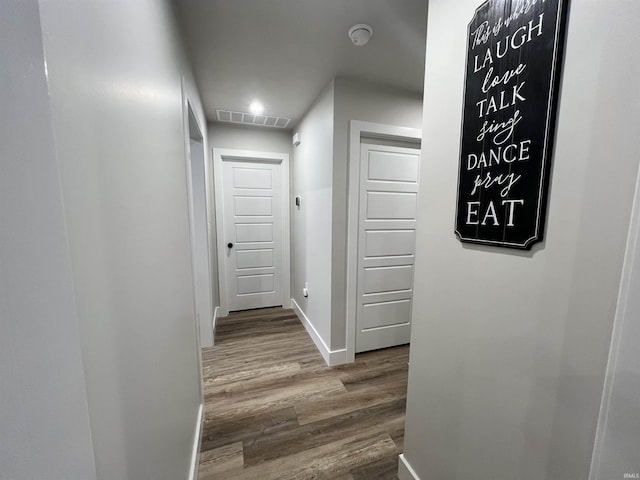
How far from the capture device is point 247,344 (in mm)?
2611

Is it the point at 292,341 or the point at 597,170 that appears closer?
the point at 597,170

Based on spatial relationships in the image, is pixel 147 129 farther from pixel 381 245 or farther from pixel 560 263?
pixel 381 245

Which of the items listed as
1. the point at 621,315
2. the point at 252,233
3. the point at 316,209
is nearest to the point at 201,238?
the point at 252,233

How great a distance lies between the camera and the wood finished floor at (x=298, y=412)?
4.58 feet

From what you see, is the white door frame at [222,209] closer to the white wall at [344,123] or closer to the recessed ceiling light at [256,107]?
the recessed ceiling light at [256,107]

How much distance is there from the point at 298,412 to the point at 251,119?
2.92m

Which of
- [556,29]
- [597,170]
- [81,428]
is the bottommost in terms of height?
[81,428]

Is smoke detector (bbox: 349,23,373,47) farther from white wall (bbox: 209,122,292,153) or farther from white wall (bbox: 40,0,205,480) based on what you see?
white wall (bbox: 209,122,292,153)

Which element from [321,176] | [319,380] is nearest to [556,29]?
[321,176]

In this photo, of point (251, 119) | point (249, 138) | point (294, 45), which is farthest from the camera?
point (249, 138)

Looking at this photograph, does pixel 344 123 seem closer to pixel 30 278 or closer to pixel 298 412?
pixel 30 278

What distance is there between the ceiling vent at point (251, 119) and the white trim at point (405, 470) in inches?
123

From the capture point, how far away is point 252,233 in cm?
334

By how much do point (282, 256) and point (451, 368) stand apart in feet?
8.95
